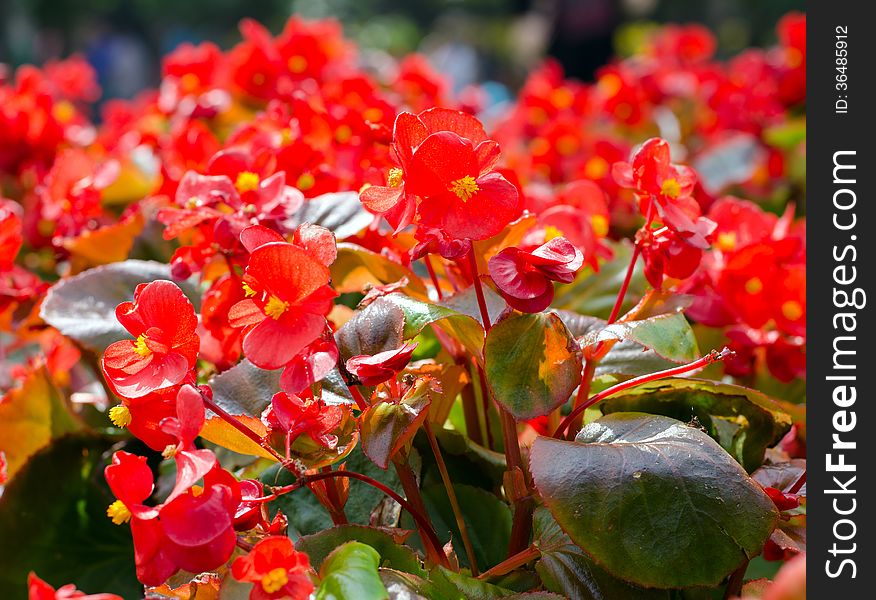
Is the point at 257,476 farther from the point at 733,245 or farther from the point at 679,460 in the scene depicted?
the point at 733,245

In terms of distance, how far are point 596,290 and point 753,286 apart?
14cm

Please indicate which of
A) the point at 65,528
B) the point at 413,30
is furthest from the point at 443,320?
the point at 413,30

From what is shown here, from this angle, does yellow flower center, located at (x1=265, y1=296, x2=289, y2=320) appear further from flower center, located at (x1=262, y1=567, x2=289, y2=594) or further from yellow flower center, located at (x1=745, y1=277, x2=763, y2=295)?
yellow flower center, located at (x1=745, y1=277, x2=763, y2=295)

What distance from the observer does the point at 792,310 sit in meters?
0.88

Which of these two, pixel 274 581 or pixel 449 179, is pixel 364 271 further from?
pixel 274 581

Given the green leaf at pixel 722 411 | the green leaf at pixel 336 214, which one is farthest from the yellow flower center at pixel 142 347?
the green leaf at pixel 722 411

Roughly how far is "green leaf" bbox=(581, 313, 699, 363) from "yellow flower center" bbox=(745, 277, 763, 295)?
0.27 meters

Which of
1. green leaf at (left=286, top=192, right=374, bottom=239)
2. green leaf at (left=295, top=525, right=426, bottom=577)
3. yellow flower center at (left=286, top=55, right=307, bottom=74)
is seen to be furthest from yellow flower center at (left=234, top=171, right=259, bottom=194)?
yellow flower center at (left=286, top=55, right=307, bottom=74)

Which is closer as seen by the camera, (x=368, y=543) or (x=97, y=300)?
(x=368, y=543)

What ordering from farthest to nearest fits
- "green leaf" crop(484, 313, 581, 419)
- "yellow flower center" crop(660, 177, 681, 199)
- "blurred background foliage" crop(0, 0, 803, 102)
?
"blurred background foliage" crop(0, 0, 803, 102)
"yellow flower center" crop(660, 177, 681, 199)
"green leaf" crop(484, 313, 581, 419)

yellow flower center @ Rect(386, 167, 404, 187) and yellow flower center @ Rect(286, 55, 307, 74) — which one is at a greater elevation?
yellow flower center @ Rect(386, 167, 404, 187)

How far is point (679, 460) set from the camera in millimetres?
554

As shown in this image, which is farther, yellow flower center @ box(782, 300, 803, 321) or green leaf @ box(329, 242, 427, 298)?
yellow flower center @ box(782, 300, 803, 321)

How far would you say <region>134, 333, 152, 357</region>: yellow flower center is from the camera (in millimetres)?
A: 548
